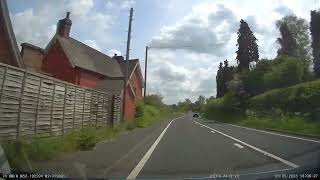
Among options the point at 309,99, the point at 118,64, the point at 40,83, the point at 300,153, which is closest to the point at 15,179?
the point at 40,83

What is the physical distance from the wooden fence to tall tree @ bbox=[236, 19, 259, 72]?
63.3 metres

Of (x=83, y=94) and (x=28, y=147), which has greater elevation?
(x=83, y=94)

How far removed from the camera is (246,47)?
278 ft

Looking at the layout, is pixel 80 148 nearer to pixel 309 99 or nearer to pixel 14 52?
pixel 14 52

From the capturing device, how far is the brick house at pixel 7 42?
78.3 ft

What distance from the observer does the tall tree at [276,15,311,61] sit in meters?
91.0

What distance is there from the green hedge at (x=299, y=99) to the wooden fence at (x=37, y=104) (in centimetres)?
1900

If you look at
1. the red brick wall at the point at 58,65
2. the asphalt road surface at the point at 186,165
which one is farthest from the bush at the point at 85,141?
the red brick wall at the point at 58,65

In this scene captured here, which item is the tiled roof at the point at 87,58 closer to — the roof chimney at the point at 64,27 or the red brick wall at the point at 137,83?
the roof chimney at the point at 64,27

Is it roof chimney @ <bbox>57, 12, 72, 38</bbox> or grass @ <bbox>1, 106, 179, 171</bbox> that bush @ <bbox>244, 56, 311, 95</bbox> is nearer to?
roof chimney @ <bbox>57, 12, 72, 38</bbox>

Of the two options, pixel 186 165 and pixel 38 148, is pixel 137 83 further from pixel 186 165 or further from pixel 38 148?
pixel 186 165

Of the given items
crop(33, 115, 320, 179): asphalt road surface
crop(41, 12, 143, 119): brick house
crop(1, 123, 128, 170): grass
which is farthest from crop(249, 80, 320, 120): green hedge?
crop(1, 123, 128, 170): grass

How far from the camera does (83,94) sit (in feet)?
78.3

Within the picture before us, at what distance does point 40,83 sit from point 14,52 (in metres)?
7.59
